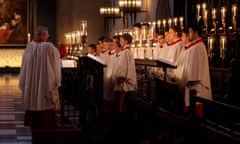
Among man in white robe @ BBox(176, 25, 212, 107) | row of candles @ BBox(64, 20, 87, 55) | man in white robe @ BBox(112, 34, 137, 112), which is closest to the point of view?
man in white robe @ BBox(176, 25, 212, 107)

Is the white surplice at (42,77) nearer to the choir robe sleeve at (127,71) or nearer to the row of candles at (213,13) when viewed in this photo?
the choir robe sleeve at (127,71)

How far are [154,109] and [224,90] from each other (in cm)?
461

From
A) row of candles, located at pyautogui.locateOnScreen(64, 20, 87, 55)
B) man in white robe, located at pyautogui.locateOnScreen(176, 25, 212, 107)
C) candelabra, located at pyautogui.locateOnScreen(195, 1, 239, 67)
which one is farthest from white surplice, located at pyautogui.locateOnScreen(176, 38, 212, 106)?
row of candles, located at pyautogui.locateOnScreen(64, 20, 87, 55)

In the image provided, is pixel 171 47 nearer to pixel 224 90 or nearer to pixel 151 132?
pixel 224 90

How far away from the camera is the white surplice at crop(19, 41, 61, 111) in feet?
37.5

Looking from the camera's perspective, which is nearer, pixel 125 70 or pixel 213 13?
pixel 125 70

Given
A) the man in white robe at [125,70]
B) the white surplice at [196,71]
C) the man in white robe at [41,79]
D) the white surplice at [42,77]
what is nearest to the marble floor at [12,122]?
the man in white robe at [41,79]

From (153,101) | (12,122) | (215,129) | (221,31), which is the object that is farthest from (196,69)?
(215,129)

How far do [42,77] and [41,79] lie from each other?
1.6 inches

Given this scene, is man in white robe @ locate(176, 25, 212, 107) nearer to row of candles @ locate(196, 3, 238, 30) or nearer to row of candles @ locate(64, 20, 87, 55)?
row of candles @ locate(196, 3, 238, 30)

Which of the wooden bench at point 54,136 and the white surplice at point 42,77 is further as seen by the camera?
the white surplice at point 42,77

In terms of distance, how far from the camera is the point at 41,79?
11492 mm

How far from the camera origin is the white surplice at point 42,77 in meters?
11.4

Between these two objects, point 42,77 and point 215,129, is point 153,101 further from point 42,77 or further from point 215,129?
point 42,77
